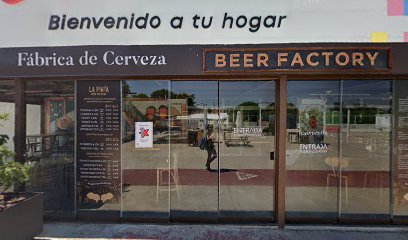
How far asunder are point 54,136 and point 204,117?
Answer: 9.65 feet

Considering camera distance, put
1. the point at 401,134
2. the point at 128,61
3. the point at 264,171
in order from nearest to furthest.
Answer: the point at 128,61, the point at 401,134, the point at 264,171

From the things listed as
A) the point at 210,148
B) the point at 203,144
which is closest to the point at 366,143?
the point at 210,148

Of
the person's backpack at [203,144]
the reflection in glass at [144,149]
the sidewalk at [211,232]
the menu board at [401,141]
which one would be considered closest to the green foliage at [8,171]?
the sidewalk at [211,232]

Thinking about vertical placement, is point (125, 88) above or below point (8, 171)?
above

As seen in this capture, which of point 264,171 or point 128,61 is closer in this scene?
point 128,61

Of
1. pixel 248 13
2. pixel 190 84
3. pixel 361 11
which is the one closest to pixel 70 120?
pixel 190 84

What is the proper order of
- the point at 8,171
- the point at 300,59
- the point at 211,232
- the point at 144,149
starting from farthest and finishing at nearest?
the point at 144,149
the point at 211,232
the point at 300,59
the point at 8,171

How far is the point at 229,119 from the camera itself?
5.68 meters

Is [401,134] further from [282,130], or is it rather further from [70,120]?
[70,120]

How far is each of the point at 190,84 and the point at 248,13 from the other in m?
1.66

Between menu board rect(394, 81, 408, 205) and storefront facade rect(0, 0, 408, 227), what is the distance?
0.06 ft

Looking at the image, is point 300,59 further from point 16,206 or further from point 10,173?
point 16,206

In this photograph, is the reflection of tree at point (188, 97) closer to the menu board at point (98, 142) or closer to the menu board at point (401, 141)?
the menu board at point (98, 142)

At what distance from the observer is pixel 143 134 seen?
5.50 meters
